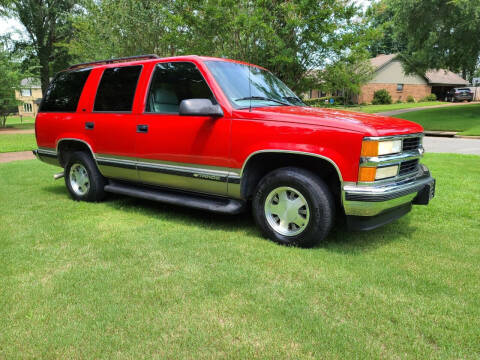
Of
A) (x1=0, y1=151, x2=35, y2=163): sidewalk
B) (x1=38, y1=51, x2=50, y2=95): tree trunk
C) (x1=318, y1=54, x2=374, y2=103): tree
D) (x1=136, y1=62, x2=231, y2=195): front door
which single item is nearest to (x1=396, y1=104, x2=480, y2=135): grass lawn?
(x1=318, y1=54, x2=374, y2=103): tree

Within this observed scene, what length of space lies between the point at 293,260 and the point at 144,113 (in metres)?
2.60

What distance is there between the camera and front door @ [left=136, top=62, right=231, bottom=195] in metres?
4.35

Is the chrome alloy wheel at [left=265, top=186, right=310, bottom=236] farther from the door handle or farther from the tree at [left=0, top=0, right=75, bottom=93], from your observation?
the tree at [left=0, top=0, right=75, bottom=93]

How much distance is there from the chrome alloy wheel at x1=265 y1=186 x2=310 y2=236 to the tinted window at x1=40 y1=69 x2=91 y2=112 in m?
3.42

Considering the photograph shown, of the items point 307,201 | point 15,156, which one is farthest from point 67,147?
point 15,156

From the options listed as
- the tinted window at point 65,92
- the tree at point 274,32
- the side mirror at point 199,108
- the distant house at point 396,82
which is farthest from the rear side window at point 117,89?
the distant house at point 396,82

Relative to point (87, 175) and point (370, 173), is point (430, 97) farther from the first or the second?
point (370, 173)

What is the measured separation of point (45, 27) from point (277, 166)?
3229cm

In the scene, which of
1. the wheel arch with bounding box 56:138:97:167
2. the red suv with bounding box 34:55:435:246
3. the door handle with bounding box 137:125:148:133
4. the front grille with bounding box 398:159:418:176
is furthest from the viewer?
the wheel arch with bounding box 56:138:97:167

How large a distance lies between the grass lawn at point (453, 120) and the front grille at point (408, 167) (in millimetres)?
16491

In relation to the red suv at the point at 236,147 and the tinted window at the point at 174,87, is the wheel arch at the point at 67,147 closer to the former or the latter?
the red suv at the point at 236,147

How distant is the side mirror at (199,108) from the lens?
13.3 ft

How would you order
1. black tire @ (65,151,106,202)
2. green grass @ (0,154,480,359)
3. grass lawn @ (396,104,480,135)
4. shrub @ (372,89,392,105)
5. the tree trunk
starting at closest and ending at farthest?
green grass @ (0,154,480,359) → black tire @ (65,151,106,202) → grass lawn @ (396,104,480,135) → the tree trunk → shrub @ (372,89,392,105)

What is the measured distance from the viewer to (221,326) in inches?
104
